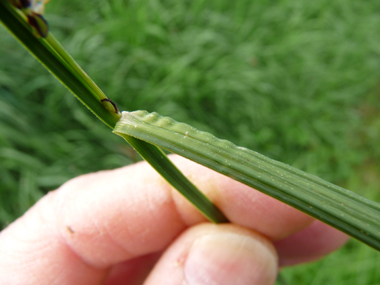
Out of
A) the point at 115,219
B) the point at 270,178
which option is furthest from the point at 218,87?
the point at 270,178

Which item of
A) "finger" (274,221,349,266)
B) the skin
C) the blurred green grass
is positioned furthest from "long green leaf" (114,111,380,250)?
the blurred green grass

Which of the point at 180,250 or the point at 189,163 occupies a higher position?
the point at 189,163

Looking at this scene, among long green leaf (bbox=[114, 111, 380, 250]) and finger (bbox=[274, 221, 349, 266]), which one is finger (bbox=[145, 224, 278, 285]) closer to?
finger (bbox=[274, 221, 349, 266])

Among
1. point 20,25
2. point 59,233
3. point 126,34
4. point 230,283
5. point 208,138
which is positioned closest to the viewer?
point 20,25

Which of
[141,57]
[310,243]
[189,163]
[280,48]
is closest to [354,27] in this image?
[280,48]

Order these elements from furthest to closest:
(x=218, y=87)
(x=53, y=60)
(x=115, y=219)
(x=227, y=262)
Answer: (x=218, y=87)
(x=115, y=219)
(x=227, y=262)
(x=53, y=60)

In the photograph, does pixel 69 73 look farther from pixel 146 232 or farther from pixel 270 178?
pixel 146 232

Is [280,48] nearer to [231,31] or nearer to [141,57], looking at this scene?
[231,31]
